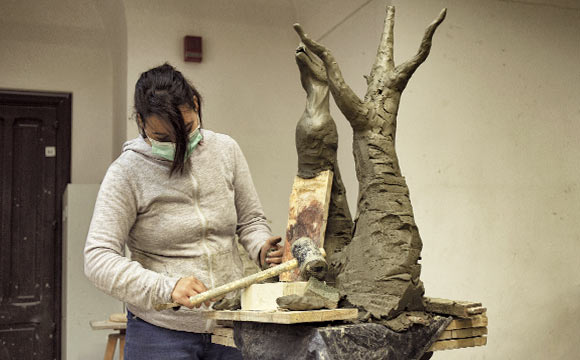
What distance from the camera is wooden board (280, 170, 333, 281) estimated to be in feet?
6.63

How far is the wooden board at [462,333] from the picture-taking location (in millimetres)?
1777

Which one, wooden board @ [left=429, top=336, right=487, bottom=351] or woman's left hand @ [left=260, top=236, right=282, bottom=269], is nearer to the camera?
wooden board @ [left=429, top=336, right=487, bottom=351]

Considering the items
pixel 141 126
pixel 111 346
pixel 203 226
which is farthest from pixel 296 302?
pixel 111 346

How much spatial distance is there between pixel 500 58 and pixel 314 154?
226cm

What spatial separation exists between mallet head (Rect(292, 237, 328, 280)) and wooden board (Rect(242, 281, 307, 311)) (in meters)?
0.03

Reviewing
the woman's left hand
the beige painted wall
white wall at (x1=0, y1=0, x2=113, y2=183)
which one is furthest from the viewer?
white wall at (x1=0, y1=0, x2=113, y2=183)

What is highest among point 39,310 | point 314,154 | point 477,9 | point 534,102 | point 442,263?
point 477,9

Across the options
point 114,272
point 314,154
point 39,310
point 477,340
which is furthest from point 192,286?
point 39,310

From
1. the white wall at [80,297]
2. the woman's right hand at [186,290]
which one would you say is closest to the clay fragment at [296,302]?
the woman's right hand at [186,290]

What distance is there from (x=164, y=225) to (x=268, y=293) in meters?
0.38

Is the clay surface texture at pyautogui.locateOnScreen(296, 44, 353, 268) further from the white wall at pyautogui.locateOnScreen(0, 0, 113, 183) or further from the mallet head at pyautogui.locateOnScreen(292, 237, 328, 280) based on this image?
the white wall at pyautogui.locateOnScreen(0, 0, 113, 183)

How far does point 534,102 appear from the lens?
3.99 meters

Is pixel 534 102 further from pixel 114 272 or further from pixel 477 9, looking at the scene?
pixel 114 272

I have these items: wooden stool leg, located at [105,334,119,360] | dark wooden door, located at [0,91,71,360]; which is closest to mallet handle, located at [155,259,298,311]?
wooden stool leg, located at [105,334,119,360]
